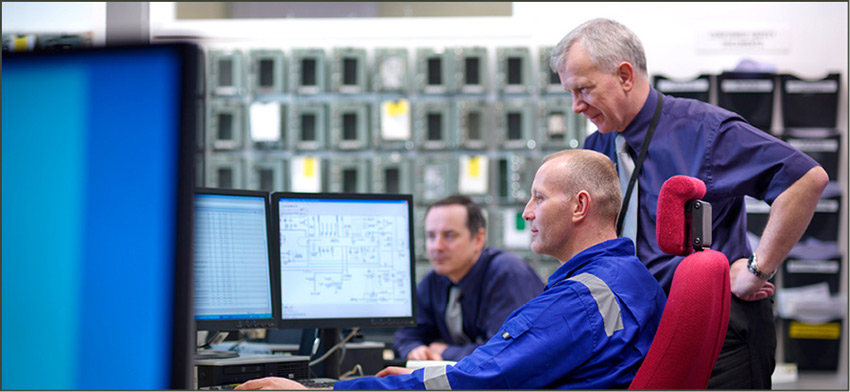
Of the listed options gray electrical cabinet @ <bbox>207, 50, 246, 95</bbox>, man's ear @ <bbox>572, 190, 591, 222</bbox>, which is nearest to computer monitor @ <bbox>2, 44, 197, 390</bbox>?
man's ear @ <bbox>572, 190, 591, 222</bbox>

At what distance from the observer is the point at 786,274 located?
5.14 metres

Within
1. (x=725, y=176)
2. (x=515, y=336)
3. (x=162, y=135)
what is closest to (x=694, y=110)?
(x=725, y=176)

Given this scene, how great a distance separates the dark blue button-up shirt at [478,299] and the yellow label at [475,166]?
5.91 ft

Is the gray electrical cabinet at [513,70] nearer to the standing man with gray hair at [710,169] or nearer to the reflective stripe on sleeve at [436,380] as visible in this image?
the standing man with gray hair at [710,169]

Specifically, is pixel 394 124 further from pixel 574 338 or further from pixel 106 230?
pixel 106 230

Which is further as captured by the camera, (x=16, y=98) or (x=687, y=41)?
(x=687, y=41)

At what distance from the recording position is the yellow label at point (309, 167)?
5277mm

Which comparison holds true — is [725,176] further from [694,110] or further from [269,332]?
[269,332]

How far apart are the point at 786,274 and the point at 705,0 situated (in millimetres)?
1897

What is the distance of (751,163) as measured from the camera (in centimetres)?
199

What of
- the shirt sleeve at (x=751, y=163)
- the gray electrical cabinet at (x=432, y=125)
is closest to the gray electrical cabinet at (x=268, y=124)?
the gray electrical cabinet at (x=432, y=125)

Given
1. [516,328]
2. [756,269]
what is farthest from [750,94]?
[516,328]

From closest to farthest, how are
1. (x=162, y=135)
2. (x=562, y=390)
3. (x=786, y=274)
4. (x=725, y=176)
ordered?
(x=162, y=135) → (x=562, y=390) → (x=725, y=176) → (x=786, y=274)

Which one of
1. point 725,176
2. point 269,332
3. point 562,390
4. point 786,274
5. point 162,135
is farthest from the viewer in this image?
point 786,274
